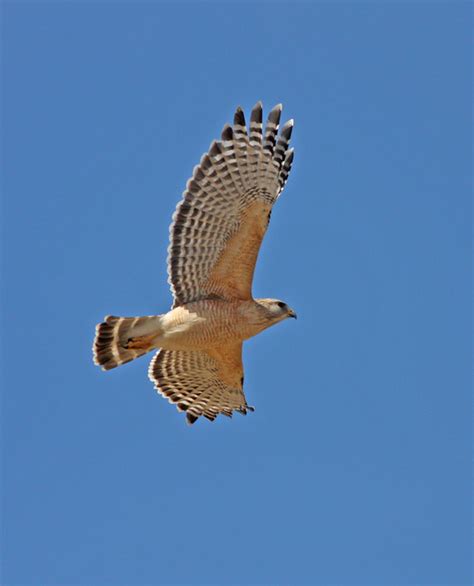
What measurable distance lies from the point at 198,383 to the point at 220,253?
1782mm

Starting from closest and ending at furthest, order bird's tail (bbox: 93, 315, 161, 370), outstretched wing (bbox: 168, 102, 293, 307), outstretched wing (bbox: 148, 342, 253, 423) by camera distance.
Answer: outstretched wing (bbox: 168, 102, 293, 307) < bird's tail (bbox: 93, 315, 161, 370) < outstretched wing (bbox: 148, 342, 253, 423)

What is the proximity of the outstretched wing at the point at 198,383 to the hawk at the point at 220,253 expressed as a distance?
0.48 meters

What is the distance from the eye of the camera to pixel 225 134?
16.6 meters

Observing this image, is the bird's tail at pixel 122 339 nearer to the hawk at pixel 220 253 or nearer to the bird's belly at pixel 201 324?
the hawk at pixel 220 253

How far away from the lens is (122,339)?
16.8 meters

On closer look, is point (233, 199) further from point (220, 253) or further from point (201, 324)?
point (201, 324)

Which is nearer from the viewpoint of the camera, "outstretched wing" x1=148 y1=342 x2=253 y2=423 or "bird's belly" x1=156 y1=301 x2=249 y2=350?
"bird's belly" x1=156 y1=301 x2=249 y2=350

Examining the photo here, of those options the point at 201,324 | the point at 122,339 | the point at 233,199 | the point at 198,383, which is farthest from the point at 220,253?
the point at 198,383

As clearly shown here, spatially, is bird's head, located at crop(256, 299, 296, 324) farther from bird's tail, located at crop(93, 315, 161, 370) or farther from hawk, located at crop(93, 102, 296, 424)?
bird's tail, located at crop(93, 315, 161, 370)

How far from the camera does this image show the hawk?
54.3ft

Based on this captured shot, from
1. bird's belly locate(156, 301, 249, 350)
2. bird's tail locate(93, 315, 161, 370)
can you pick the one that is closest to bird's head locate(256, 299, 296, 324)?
bird's belly locate(156, 301, 249, 350)

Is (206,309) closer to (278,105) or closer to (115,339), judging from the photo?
(115,339)

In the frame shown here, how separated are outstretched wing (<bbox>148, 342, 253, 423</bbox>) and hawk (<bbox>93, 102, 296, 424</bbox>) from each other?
48cm

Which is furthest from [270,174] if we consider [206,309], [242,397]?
[242,397]
